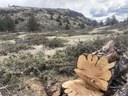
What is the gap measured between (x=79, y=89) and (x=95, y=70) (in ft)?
2.01

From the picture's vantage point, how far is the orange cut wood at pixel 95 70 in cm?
779

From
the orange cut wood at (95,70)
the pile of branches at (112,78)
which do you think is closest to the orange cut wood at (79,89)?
the pile of branches at (112,78)

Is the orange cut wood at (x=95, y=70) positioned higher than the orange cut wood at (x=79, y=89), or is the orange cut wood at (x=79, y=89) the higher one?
the orange cut wood at (x=95, y=70)

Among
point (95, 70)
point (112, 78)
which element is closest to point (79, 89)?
point (95, 70)

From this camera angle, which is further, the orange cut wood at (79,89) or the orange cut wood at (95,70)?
the orange cut wood at (95,70)

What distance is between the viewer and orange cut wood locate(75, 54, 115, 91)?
7.79 m

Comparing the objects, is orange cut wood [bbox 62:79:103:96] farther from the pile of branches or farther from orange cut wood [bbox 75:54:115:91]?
orange cut wood [bbox 75:54:115:91]

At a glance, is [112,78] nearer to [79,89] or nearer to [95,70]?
[95,70]

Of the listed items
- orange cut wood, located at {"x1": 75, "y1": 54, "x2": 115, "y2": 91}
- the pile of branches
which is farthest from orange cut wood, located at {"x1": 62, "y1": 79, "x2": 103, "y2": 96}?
orange cut wood, located at {"x1": 75, "y1": 54, "x2": 115, "y2": 91}

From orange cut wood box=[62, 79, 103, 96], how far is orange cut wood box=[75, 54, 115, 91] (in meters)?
0.13

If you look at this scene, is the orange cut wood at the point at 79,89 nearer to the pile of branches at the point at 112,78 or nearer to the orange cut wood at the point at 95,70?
the pile of branches at the point at 112,78

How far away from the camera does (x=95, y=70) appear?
26.5ft

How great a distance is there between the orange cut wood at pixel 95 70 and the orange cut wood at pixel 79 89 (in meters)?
0.13

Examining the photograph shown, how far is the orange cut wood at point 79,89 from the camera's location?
766 cm
